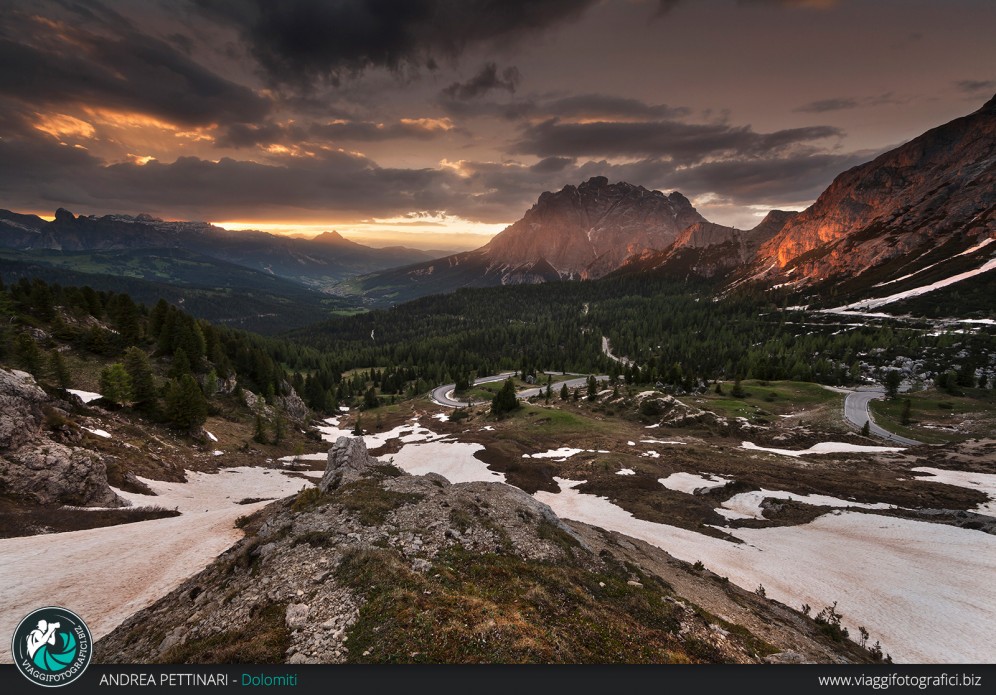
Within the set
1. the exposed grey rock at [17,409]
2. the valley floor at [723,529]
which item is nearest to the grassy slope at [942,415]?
the valley floor at [723,529]

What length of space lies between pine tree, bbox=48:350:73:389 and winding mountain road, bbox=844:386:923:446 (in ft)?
425

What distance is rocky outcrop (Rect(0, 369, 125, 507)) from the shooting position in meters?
26.7

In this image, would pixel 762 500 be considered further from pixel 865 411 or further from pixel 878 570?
pixel 865 411

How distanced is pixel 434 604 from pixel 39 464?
1380 inches

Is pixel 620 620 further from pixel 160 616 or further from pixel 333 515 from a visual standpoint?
pixel 160 616

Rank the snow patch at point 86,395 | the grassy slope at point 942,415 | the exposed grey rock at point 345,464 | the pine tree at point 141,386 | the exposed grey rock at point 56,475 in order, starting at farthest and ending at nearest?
the grassy slope at point 942,415 < the pine tree at point 141,386 < the snow patch at point 86,395 < the exposed grey rock at point 345,464 < the exposed grey rock at point 56,475

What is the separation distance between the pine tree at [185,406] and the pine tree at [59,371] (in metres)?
12.8

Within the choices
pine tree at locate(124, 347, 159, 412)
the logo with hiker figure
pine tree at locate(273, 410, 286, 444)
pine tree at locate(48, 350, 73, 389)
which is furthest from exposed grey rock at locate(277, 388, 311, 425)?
the logo with hiker figure

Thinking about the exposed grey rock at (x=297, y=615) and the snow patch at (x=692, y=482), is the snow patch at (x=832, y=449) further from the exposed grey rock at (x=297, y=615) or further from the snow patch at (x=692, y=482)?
the exposed grey rock at (x=297, y=615)

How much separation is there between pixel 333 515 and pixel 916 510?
51406 millimetres

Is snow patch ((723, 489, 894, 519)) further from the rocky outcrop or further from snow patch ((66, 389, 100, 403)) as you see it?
snow patch ((66, 389, 100, 403))

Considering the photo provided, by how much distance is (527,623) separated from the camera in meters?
13.7

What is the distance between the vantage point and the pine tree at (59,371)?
155 feet

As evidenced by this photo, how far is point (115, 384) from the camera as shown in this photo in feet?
154
